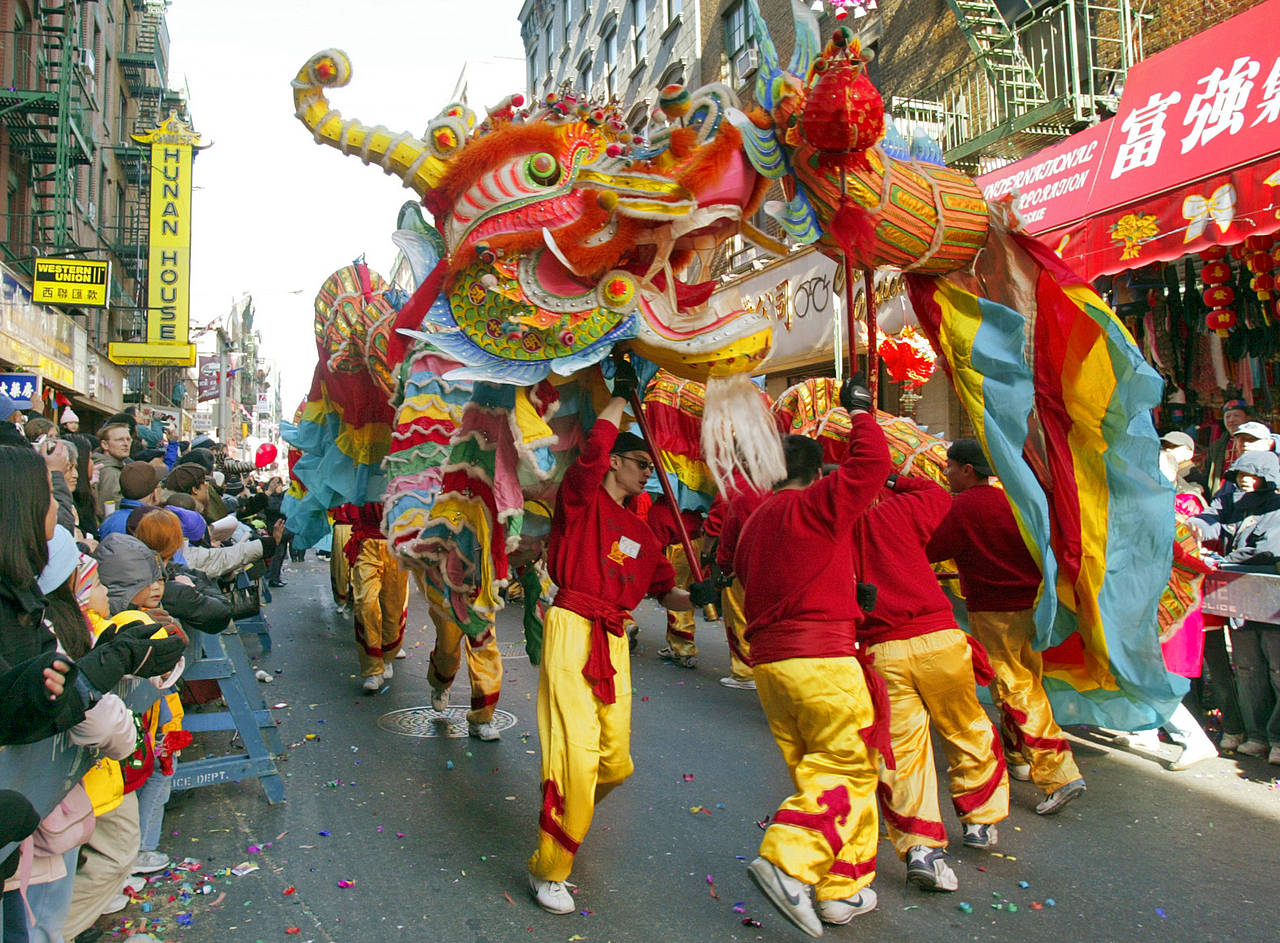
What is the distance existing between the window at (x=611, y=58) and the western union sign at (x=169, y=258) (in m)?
9.66

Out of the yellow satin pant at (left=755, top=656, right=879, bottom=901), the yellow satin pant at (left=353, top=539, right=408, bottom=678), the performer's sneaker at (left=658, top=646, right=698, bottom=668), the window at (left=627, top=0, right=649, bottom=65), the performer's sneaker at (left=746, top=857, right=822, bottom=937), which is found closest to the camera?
the performer's sneaker at (left=746, top=857, right=822, bottom=937)

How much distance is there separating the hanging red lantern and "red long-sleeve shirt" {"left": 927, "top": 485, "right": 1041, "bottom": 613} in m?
4.04

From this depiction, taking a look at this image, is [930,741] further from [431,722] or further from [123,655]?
[431,722]

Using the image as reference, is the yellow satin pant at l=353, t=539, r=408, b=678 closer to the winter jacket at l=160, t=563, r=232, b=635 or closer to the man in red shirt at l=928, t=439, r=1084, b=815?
the winter jacket at l=160, t=563, r=232, b=635

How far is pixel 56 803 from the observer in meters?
2.37

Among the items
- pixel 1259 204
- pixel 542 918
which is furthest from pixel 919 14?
pixel 542 918

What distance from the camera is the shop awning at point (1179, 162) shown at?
6441mm

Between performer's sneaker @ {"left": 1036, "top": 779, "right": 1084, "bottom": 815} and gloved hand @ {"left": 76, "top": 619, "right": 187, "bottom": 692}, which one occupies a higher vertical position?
gloved hand @ {"left": 76, "top": 619, "right": 187, "bottom": 692}

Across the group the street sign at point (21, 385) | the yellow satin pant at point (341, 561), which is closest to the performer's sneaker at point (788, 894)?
the yellow satin pant at point (341, 561)

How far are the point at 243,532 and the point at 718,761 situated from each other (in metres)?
3.65

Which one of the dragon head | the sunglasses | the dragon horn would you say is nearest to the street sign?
the dragon horn

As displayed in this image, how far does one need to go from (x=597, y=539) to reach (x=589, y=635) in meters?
0.37

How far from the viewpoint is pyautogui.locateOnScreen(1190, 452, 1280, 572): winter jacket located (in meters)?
5.52

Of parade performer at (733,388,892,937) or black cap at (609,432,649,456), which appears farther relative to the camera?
black cap at (609,432,649,456)
